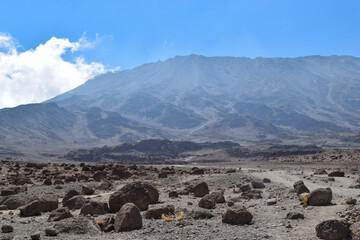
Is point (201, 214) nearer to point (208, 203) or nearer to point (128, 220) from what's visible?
point (208, 203)

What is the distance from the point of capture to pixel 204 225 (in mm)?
9297

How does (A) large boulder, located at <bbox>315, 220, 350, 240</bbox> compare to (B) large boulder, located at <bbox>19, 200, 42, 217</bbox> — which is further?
(B) large boulder, located at <bbox>19, 200, 42, 217</bbox>

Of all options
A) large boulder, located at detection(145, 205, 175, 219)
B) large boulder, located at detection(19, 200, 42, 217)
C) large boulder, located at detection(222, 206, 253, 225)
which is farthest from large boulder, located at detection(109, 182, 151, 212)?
large boulder, located at detection(222, 206, 253, 225)

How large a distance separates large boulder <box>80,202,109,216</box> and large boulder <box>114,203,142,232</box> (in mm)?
2169

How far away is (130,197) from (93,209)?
4.29ft

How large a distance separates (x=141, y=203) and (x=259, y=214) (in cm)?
411

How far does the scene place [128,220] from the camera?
29.6 ft

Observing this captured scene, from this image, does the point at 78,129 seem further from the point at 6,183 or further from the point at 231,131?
the point at 6,183

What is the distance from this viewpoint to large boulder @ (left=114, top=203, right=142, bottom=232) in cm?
898

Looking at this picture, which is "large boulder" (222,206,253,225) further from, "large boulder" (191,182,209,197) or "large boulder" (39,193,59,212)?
"large boulder" (39,193,59,212)

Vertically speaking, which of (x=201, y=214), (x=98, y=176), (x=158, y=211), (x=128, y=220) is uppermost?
(x=128, y=220)

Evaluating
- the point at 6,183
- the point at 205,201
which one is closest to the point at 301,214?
the point at 205,201

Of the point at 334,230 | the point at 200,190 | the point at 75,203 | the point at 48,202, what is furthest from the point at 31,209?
the point at 334,230

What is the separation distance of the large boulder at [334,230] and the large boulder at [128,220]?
4.73 metres
